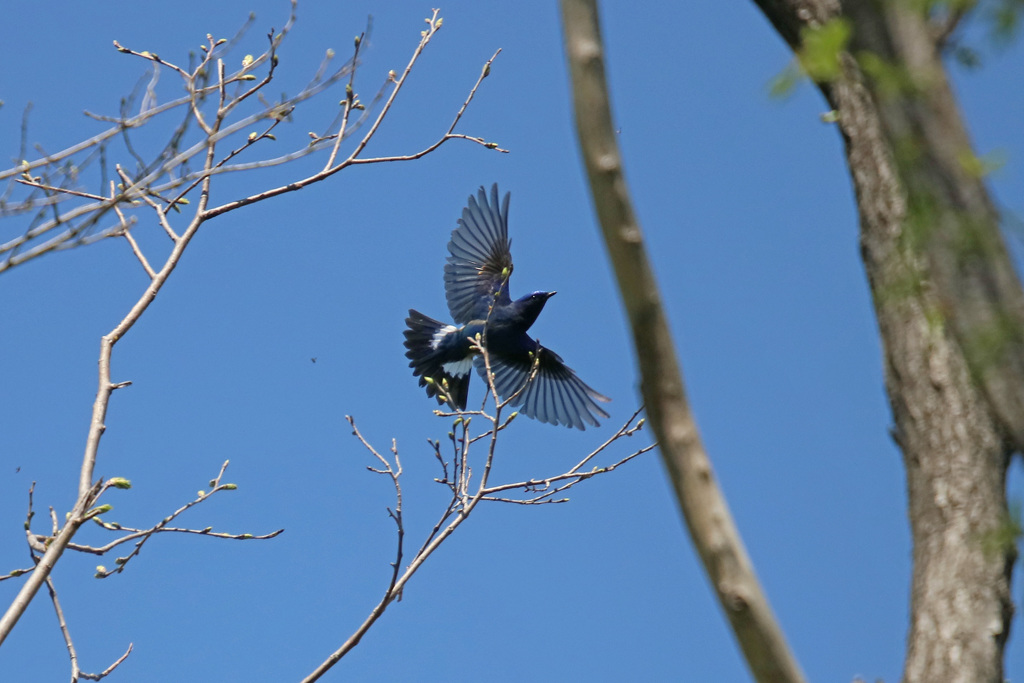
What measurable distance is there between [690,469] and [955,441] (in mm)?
789

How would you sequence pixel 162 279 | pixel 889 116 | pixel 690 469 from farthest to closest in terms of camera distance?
pixel 162 279
pixel 690 469
pixel 889 116

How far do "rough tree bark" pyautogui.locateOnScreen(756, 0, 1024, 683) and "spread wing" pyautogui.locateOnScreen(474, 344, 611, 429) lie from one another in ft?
17.0

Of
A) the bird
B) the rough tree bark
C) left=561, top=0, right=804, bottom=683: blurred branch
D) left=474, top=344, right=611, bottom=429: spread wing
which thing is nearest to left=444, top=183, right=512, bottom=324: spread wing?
the bird

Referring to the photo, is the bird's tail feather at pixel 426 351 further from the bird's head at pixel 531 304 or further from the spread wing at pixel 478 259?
the bird's head at pixel 531 304

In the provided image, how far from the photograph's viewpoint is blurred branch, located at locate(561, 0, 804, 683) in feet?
6.14

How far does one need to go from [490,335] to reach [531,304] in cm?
38

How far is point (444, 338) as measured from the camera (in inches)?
304

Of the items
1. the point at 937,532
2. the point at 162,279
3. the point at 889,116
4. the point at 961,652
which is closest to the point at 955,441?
the point at 937,532

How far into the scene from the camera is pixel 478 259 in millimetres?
7551

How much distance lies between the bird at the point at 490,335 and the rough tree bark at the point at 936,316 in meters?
4.86

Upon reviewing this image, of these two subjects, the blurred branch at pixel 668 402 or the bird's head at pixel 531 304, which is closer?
the blurred branch at pixel 668 402

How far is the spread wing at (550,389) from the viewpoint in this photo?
767 centimetres

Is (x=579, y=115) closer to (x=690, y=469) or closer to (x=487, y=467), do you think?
(x=690, y=469)

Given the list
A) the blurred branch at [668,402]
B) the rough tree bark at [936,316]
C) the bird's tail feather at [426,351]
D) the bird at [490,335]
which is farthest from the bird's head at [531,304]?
the blurred branch at [668,402]
